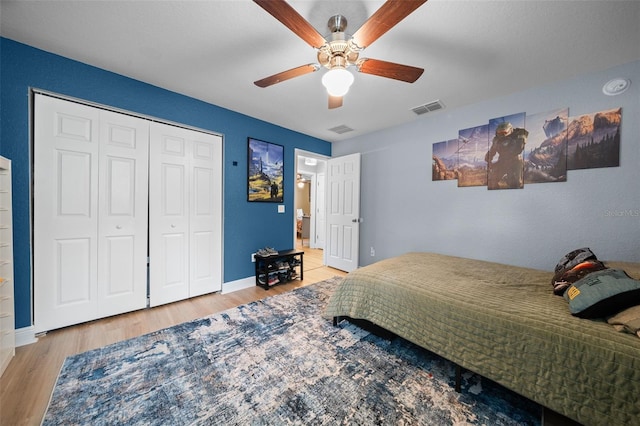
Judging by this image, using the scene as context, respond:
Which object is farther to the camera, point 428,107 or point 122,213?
point 428,107

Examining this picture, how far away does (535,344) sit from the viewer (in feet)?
3.90

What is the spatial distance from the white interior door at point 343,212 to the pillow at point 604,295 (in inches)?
111

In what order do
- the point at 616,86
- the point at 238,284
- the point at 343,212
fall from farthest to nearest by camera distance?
the point at 343,212 < the point at 238,284 < the point at 616,86

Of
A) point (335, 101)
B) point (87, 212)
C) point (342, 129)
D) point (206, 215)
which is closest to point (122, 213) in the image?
point (87, 212)

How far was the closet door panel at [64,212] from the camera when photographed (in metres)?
1.99

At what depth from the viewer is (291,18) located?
122 centimetres

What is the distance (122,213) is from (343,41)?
2.69 meters

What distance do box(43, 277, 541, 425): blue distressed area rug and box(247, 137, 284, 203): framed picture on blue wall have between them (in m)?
2.02

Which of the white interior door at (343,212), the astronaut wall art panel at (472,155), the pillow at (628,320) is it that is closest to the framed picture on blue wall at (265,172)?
the white interior door at (343,212)

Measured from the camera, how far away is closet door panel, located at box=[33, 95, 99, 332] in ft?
6.52

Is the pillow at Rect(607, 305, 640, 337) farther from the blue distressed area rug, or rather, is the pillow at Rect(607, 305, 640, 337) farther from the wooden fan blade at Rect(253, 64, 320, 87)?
the wooden fan blade at Rect(253, 64, 320, 87)

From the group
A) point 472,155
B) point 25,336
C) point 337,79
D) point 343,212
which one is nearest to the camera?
point 337,79

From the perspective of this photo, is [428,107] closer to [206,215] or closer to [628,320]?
[628,320]

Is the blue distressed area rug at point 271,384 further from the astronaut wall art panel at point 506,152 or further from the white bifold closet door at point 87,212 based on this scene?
the astronaut wall art panel at point 506,152
